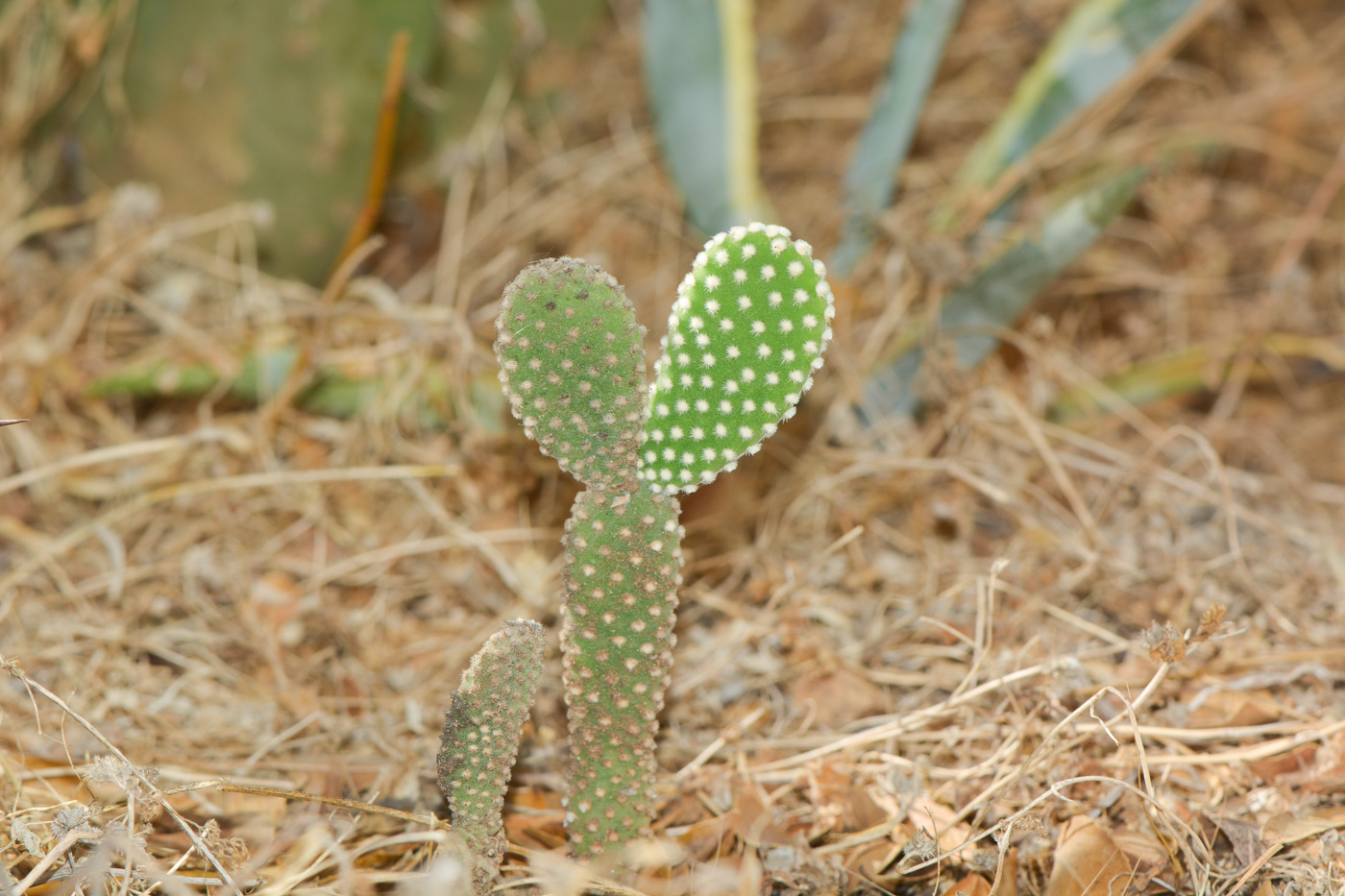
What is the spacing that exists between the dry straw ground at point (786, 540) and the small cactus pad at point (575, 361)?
0.36 meters

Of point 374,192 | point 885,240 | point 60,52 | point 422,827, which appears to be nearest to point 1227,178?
point 885,240

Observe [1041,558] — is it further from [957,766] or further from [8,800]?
[8,800]

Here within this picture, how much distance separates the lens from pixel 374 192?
1.59 m

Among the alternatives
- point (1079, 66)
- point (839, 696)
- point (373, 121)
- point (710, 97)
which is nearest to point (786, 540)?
point (839, 696)

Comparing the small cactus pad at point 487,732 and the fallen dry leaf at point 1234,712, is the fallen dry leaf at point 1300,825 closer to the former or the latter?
the fallen dry leaf at point 1234,712

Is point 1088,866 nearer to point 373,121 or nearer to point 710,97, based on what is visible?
point 710,97

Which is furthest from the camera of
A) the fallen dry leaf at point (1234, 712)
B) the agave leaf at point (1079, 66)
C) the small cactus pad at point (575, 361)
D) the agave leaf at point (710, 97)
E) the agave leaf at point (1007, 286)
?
the agave leaf at point (710, 97)

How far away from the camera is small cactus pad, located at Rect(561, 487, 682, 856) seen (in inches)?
34.2

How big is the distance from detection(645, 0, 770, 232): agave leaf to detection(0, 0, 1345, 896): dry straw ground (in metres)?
0.16

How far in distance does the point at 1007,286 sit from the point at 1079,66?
13.2 inches

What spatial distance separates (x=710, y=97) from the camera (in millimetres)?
1537

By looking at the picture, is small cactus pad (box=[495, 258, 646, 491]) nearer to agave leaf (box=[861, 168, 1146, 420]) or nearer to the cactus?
the cactus

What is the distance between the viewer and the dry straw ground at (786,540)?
38.9 inches

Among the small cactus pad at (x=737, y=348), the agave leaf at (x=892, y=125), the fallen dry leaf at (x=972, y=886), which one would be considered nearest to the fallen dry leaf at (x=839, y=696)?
the fallen dry leaf at (x=972, y=886)
